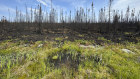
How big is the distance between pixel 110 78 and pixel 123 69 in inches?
34.5

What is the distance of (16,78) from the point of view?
6.73 feet

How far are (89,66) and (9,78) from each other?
294 centimetres

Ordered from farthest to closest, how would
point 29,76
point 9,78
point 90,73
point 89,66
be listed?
point 89,66 → point 90,73 → point 29,76 → point 9,78

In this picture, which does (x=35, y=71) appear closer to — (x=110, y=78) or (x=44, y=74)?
(x=44, y=74)

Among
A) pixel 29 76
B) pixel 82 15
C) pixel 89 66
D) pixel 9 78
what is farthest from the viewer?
pixel 82 15

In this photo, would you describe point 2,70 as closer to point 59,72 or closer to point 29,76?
point 29,76

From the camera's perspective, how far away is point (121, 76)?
2131 mm

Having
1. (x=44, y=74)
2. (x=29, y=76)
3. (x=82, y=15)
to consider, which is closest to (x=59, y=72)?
(x=44, y=74)

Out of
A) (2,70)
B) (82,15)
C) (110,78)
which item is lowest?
(110,78)

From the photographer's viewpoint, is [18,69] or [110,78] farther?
[18,69]

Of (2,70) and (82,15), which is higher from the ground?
(82,15)

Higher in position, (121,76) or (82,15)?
(82,15)

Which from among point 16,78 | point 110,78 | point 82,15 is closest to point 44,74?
point 16,78

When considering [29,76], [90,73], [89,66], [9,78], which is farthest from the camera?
[89,66]
